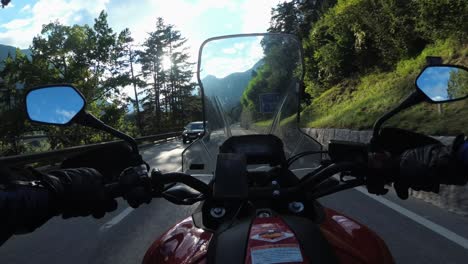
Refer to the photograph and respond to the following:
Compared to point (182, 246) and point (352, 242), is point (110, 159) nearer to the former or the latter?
point (182, 246)

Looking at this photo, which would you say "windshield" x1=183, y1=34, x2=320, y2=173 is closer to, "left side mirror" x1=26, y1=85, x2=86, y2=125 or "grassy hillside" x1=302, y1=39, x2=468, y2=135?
"left side mirror" x1=26, y1=85, x2=86, y2=125

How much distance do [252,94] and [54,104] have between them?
3.61ft

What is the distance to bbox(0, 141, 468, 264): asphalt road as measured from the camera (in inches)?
186

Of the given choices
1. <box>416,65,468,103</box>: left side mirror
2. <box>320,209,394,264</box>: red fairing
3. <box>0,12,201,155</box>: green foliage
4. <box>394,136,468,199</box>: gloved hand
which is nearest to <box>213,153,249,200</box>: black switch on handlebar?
<box>320,209,394,264</box>: red fairing

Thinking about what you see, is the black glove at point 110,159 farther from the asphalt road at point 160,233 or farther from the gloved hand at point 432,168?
the asphalt road at point 160,233

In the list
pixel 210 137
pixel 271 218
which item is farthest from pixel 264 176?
pixel 271 218

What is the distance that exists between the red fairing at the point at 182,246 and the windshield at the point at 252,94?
0.66 m

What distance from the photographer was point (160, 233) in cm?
595

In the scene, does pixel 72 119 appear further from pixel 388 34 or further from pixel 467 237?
pixel 388 34

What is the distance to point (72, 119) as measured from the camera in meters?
1.92

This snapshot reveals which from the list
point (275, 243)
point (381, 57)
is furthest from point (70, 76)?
point (275, 243)

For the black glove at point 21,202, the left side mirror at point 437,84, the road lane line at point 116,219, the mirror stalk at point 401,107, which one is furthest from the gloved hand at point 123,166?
the road lane line at point 116,219

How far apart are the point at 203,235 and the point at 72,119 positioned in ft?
2.75

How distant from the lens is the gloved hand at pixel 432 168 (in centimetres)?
160
